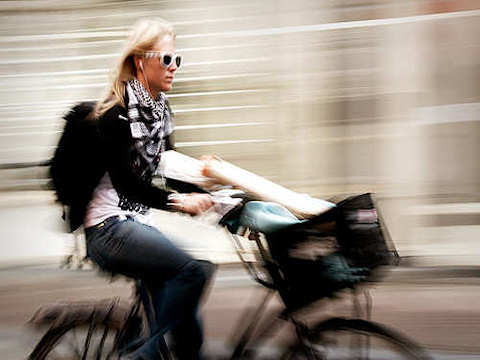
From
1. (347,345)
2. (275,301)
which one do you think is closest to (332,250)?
(347,345)

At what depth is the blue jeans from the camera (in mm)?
3135

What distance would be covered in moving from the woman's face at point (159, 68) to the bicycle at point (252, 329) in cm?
59

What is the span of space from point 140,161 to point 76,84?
4981mm

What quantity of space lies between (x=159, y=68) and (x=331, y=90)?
4308 millimetres

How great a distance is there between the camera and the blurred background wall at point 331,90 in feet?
23.7

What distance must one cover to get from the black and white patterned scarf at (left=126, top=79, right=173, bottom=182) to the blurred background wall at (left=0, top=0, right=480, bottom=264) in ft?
13.8

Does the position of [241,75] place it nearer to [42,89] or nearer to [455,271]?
[42,89]

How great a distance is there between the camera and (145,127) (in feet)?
10.4

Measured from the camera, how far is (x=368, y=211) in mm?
2869

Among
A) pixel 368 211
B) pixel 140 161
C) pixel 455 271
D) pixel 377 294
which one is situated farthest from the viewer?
pixel 455 271

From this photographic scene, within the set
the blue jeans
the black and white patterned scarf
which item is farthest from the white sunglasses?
the blue jeans

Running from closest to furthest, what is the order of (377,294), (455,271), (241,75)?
(377,294)
(455,271)
(241,75)

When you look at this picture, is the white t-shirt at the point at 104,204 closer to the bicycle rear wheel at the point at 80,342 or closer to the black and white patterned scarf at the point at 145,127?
the black and white patterned scarf at the point at 145,127

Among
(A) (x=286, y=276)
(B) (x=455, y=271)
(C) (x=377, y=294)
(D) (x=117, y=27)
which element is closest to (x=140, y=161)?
(A) (x=286, y=276)
